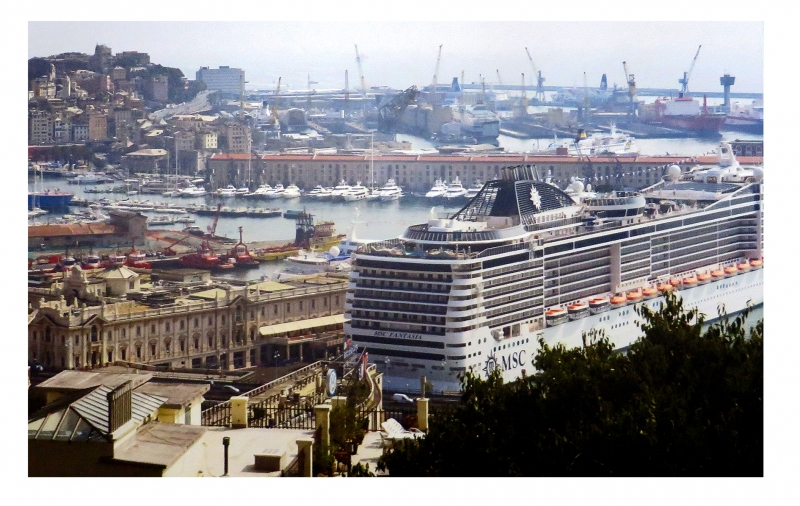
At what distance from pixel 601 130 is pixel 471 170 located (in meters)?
3.27

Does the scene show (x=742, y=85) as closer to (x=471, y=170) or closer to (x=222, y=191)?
(x=471, y=170)

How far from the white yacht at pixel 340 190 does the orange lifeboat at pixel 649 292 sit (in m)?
13.7

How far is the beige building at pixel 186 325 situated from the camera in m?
16.5

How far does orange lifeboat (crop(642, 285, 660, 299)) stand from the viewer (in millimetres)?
18625

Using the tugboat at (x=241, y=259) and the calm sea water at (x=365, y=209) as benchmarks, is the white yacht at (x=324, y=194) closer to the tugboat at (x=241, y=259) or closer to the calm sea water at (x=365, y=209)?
the calm sea water at (x=365, y=209)

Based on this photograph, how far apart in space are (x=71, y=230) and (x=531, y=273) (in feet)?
37.4

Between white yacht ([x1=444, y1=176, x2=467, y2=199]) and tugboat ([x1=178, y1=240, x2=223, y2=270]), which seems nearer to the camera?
tugboat ([x1=178, y1=240, x2=223, y2=270])

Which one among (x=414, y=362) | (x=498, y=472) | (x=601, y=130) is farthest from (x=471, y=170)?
(x=498, y=472)

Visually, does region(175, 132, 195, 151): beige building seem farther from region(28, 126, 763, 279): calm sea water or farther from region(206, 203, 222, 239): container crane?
region(206, 203, 222, 239): container crane

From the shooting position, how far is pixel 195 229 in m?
28.8

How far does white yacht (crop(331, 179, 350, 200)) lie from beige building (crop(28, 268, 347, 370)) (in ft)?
35.4

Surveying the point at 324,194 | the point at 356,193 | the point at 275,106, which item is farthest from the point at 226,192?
the point at 275,106

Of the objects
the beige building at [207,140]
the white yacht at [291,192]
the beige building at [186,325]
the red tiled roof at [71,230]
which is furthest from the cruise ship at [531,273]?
the white yacht at [291,192]

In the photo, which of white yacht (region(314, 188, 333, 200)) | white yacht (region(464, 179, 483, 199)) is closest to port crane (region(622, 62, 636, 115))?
white yacht (region(464, 179, 483, 199))
